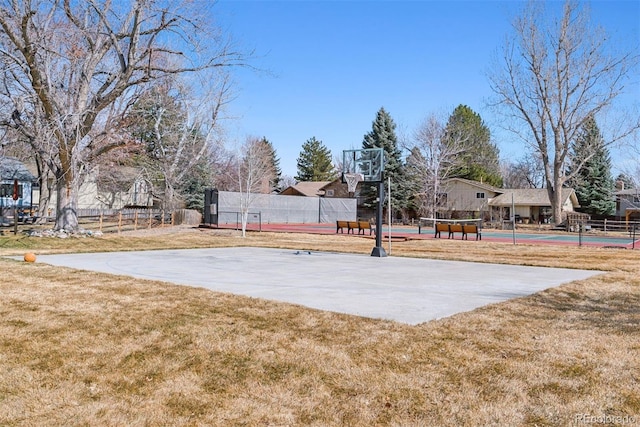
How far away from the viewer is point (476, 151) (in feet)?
197

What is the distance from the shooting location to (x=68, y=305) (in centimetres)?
613

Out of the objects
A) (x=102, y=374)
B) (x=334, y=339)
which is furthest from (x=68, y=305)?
(x=334, y=339)

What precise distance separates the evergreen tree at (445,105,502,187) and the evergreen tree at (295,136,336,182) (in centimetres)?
2163

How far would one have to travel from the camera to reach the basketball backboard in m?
14.3

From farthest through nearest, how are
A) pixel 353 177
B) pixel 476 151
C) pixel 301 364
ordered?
pixel 476 151 → pixel 353 177 → pixel 301 364

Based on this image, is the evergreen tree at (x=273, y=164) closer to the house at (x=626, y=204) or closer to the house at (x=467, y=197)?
the house at (x=467, y=197)

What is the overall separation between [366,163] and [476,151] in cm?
4695

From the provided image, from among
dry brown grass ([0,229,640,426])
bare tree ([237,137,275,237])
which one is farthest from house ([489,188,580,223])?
dry brown grass ([0,229,640,426])

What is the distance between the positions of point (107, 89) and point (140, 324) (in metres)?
15.1

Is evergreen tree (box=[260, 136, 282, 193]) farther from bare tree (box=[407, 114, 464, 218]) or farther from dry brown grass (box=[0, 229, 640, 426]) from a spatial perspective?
dry brown grass (box=[0, 229, 640, 426])

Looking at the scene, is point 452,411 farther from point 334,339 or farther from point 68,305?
point 68,305

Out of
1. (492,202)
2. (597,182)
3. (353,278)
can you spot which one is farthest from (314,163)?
(353,278)

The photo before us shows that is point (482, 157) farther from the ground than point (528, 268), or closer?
farther from the ground

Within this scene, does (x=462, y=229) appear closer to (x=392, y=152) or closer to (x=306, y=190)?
(x=392, y=152)
